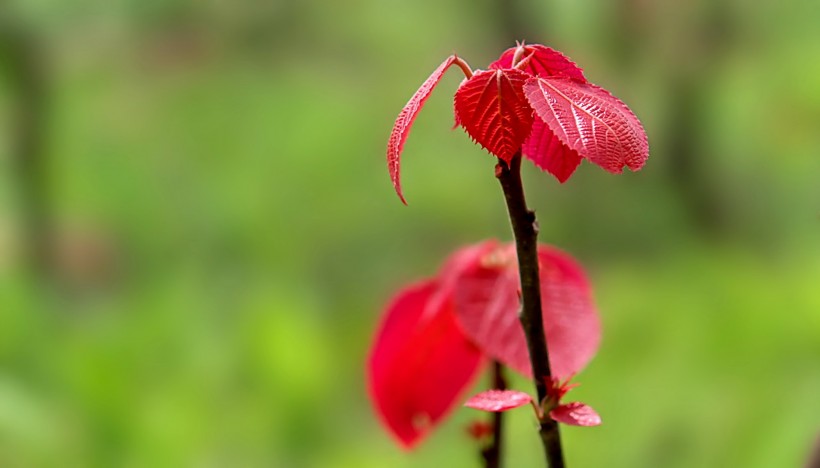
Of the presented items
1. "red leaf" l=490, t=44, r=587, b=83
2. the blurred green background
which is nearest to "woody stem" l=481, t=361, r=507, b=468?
"red leaf" l=490, t=44, r=587, b=83

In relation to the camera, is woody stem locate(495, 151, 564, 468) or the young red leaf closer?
woody stem locate(495, 151, 564, 468)

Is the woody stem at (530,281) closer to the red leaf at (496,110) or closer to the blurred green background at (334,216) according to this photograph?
the red leaf at (496,110)

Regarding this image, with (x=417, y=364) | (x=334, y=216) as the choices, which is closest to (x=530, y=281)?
(x=417, y=364)

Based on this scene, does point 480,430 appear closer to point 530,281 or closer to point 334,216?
point 530,281

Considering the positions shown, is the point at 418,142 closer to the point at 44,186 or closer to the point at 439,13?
the point at 439,13

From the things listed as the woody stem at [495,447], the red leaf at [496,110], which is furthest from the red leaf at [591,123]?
the woody stem at [495,447]

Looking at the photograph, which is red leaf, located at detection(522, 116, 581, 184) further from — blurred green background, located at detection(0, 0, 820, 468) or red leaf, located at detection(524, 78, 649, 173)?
blurred green background, located at detection(0, 0, 820, 468)
